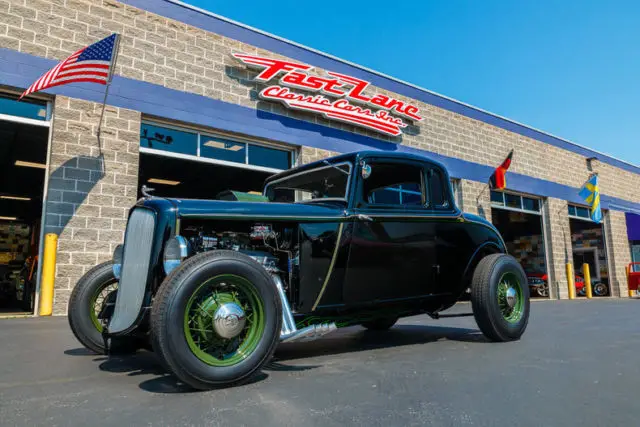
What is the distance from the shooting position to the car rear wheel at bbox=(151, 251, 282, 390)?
2.48 m

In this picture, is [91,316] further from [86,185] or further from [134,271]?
[86,185]

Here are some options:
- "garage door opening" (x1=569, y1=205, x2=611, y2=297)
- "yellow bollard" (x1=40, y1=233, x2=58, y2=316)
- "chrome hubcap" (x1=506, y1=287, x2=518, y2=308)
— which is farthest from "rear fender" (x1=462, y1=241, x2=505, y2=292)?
"garage door opening" (x1=569, y1=205, x2=611, y2=297)

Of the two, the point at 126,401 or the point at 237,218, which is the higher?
the point at 237,218

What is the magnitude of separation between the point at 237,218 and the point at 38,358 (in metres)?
2.08

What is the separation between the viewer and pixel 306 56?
11.3 m

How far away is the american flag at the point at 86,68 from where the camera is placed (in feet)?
23.3

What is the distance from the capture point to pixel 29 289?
10344 mm

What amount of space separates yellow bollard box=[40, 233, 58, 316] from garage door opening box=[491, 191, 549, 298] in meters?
13.1

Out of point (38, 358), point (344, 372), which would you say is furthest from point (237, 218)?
point (38, 358)

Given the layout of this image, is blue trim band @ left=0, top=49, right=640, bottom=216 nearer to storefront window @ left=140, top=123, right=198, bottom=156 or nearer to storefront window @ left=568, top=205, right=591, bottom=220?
storefront window @ left=140, top=123, right=198, bottom=156

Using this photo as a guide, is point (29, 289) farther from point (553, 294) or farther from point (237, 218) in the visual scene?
point (553, 294)

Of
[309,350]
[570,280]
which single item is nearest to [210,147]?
[309,350]

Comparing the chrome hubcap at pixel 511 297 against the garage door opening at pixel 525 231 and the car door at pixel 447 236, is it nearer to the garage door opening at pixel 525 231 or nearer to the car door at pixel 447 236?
the car door at pixel 447 236

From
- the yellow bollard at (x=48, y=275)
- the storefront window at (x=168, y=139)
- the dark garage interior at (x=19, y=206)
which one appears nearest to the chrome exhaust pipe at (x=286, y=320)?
the yellow bollard at (x=48, y=275)
